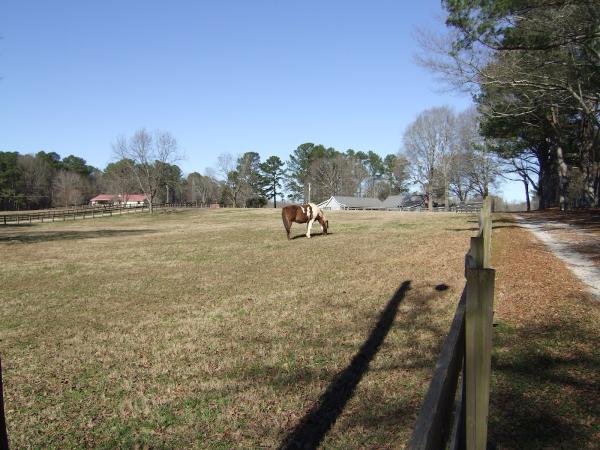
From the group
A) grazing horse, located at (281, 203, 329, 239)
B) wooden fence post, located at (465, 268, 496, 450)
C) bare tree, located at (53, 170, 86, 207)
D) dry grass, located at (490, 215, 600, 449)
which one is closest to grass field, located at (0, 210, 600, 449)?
dry grass, located at (490, 215, 600, 449)

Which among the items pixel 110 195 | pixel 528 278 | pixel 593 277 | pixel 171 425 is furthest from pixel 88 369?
pixel 110 195

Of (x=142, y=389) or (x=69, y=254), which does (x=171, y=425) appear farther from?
(x=69, y=254)

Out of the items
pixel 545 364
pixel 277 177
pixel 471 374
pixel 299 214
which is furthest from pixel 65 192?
pixel 471 374

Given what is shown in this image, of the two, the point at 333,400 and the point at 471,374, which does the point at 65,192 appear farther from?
the point at 471,374

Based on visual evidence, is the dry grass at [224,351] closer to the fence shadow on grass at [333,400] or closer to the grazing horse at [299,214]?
the fence shadow on grass at [333,400]

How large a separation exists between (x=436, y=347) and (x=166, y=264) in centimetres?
1112

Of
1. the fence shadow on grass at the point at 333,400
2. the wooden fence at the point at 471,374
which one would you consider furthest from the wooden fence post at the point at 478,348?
the fence shadow on grass at the point at 333,400

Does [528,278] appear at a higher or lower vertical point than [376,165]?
lower

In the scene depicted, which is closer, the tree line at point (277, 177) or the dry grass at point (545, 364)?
the dry grass at point (545, 364)

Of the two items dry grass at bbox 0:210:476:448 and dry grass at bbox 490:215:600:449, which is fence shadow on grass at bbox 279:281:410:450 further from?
dry grass at bbox 490:215:600:449

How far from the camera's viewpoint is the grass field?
14.1 feet

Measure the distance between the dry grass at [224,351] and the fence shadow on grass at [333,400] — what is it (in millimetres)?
29

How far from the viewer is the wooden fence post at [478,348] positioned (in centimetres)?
160

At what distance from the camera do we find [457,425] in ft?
7.51
